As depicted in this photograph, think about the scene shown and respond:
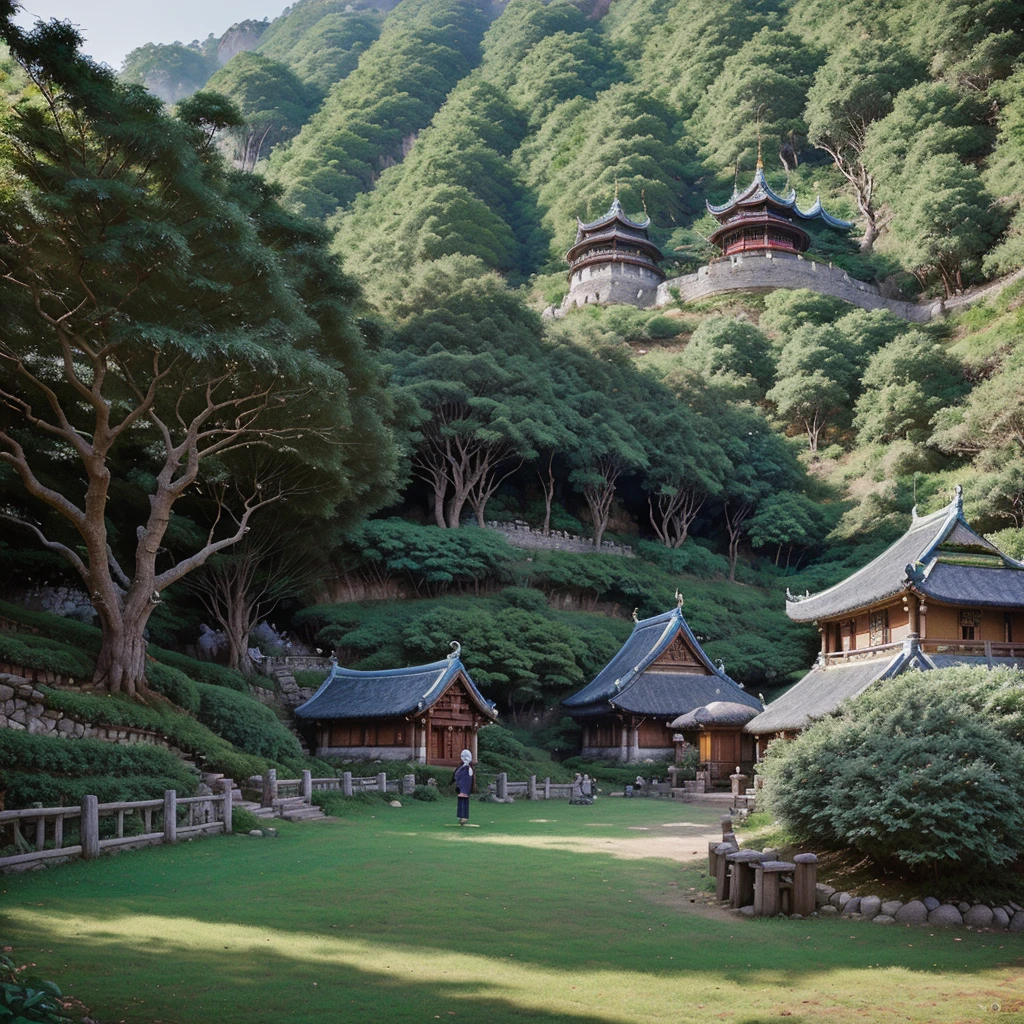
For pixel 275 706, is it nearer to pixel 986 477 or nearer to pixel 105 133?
pixel 105 133

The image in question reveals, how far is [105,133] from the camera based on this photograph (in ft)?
64.3

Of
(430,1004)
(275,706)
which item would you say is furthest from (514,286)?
(430,1004)

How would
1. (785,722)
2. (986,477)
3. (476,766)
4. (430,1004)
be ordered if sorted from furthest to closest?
(986,477) → (476,766) → (785,722) → (430,1004)

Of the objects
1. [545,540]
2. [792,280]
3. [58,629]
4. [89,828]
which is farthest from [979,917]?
[792,280]

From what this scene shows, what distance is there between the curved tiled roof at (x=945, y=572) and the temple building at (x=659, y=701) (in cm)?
629

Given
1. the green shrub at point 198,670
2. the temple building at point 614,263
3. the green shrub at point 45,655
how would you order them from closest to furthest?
1. the green shrub at point 45,655
2. the green shrub at point 198,670
3. the temple building at point 614,263

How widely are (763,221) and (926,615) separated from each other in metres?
56.2

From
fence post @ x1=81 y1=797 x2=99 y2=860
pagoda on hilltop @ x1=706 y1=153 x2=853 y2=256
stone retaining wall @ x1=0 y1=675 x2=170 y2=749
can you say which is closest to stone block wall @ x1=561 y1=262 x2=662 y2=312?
pagoda on hilltop @ x1=706 y1=153 x2=853 y2=256

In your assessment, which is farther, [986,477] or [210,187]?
[986,477]

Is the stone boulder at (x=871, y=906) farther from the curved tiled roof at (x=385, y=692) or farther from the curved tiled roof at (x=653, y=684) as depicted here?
the curved tiled roof at (x=653, y=684)

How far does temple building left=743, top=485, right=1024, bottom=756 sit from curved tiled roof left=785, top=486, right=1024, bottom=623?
3 cm

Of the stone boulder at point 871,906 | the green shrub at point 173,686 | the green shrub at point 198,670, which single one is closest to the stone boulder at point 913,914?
the stone boulder at point 871,906

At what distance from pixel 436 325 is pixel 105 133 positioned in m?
29.0

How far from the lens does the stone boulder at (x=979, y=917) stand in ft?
34.1
